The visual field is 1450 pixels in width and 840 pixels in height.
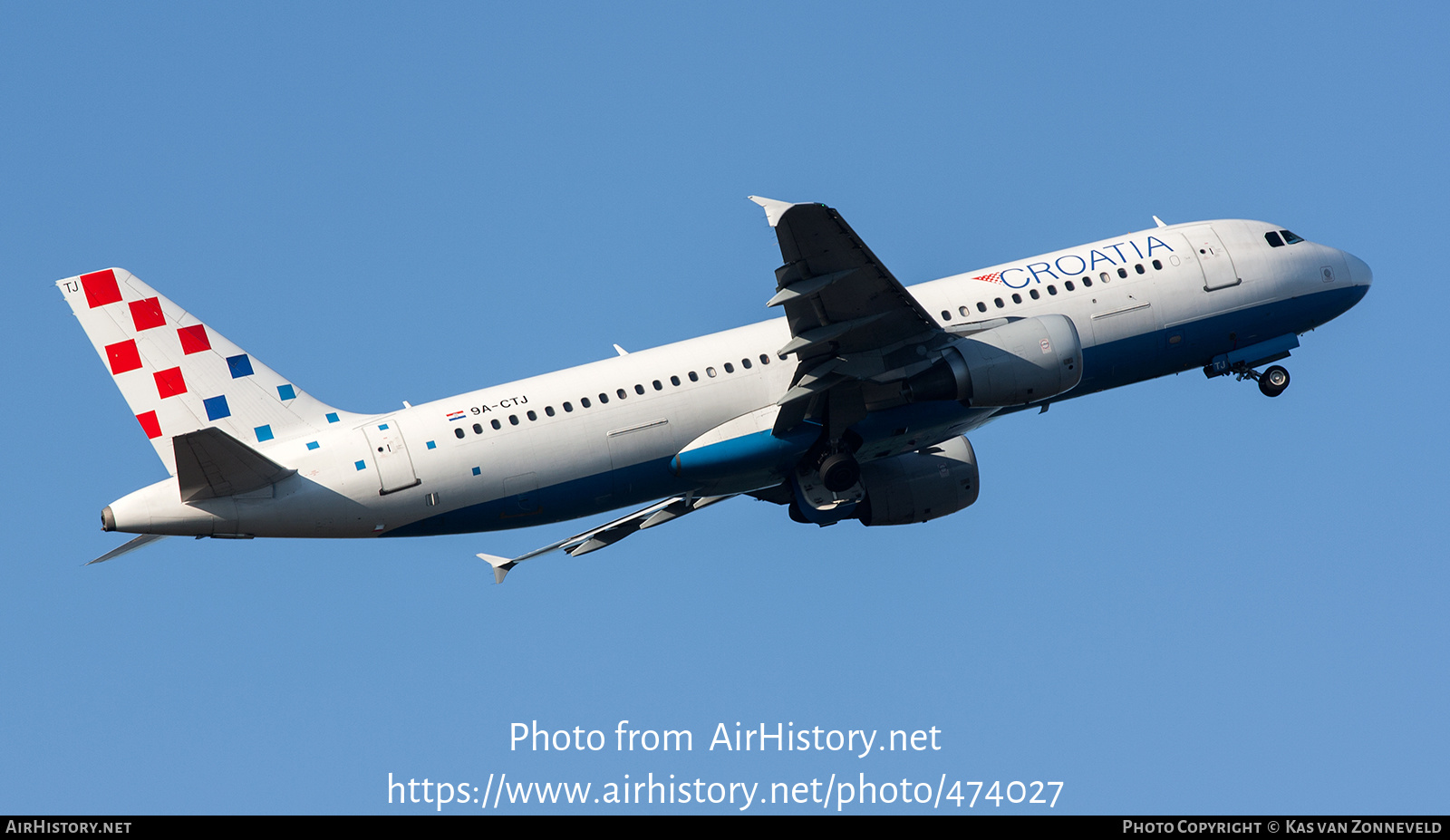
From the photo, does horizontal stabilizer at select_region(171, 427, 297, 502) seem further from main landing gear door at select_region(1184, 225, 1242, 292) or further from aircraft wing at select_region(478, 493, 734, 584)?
main landing gear door at select_region(1184, 225, 1242, 292)

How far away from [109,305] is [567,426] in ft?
36.0

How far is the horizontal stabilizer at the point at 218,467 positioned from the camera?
3428 cm

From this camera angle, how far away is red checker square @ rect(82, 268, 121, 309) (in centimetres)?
3750

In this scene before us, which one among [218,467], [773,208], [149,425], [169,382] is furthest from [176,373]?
[773,208]

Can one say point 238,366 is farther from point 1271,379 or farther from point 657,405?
point 1271,379

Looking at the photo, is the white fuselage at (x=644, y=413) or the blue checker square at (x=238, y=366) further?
the blue checker square at (x=238, y=366)

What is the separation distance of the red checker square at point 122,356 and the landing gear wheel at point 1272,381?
1119 inches

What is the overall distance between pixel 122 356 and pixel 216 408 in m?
2.39

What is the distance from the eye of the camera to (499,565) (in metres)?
40.7

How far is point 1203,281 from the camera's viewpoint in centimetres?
4134

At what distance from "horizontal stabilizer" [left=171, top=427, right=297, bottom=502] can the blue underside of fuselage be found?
3310 millimetres

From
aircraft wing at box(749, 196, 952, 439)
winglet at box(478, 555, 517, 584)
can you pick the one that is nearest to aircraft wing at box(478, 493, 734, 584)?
winglet at box(478, 555, 517, 584)

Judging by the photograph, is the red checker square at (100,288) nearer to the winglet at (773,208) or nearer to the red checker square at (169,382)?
the red checker square at (169,382)

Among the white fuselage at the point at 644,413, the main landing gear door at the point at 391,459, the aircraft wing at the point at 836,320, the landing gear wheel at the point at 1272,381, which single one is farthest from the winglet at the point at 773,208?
the landing gear wheel at the point at 1272,381
